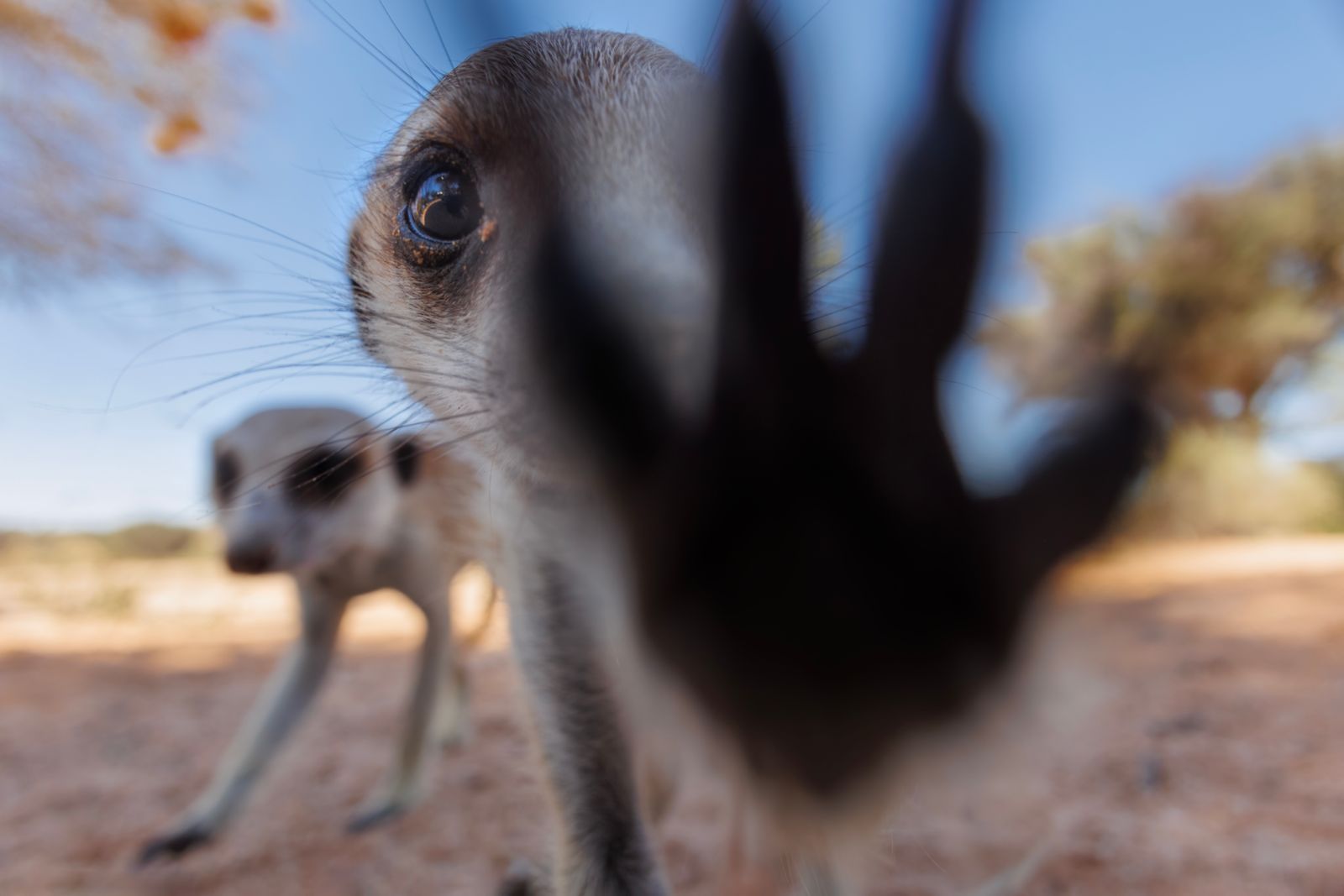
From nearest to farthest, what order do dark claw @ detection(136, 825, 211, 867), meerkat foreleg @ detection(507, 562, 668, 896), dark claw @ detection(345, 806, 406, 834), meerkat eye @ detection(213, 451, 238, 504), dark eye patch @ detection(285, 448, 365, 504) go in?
meerkat foreleg @ detection(507, 562, 668, 896)
dark eye patch @ detection(285, 448, 365, 504)
dark claw @ detection(136, 825, 211, 867)
dark claw @ detection(345, 806, 406, 834)
meerkat eye @ detection(213, 451, 238, 504)

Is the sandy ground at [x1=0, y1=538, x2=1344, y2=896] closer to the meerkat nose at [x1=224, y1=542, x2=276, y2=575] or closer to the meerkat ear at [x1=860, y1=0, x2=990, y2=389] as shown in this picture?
the meerkat ear at [x1=860, y1=0, x2=990, y2=389]

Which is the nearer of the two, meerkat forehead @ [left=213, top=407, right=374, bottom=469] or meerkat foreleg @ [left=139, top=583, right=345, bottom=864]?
meerkat foreleg @ [left=139, top=583, right=345, bottom=864]

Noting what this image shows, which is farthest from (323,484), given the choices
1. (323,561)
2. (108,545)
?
(108,545)

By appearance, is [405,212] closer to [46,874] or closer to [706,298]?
[706,298]

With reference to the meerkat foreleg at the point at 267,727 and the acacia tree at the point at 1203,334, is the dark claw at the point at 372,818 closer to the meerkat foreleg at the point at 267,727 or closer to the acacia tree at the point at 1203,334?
the meerkat foreleg at the point at 267,727

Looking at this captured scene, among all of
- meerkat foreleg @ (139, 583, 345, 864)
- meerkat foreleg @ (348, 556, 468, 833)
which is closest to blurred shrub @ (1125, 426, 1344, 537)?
meerkat foreleg @ (348, 556, 468, 833)

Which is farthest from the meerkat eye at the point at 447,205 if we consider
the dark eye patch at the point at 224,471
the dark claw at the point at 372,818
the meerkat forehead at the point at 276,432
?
the dark claw at the point at 372,818
